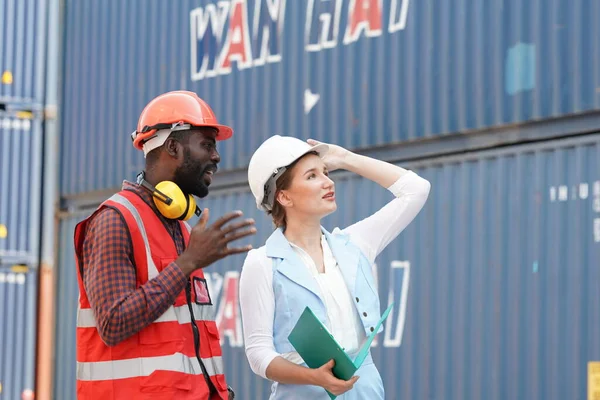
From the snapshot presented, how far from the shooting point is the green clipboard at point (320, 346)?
152 inches

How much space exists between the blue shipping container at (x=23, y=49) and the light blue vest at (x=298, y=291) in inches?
398

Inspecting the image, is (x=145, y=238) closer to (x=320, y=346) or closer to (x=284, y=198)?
(x=284, y=198)

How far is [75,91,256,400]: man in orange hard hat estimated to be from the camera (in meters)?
4.09

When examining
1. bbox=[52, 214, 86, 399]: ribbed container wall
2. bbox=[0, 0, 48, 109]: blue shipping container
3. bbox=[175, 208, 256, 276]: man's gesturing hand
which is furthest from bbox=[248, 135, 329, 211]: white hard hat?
bbox=[0, 0, 48, 109]: blue shipping container

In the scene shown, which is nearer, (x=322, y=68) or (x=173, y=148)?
(x=173, y=148)

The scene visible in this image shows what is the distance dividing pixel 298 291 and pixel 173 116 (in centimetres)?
91

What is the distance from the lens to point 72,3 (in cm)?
1382

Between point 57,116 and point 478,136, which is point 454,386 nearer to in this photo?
point 478,136

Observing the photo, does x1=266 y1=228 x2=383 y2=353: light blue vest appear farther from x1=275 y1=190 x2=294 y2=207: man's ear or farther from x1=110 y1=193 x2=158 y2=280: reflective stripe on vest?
x1=110 y1=193 x2=158 y2=280: reflective stripe on vest

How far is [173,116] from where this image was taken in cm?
455

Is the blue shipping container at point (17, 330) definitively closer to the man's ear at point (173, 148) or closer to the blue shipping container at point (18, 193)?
the blue shipping container at point (18, 193)

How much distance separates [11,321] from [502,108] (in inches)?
290

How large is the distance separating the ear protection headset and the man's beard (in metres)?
0.06

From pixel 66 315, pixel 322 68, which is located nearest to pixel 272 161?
pixel 322 68
